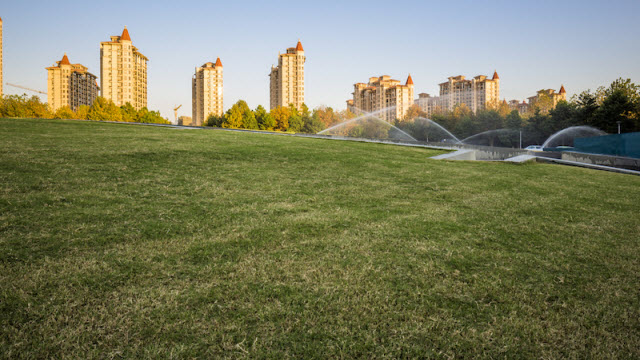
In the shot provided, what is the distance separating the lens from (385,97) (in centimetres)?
15138

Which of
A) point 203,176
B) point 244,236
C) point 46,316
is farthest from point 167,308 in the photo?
point 203,176

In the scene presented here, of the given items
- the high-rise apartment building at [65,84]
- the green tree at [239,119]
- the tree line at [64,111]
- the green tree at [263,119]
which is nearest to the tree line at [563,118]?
the green tree at [263,119]

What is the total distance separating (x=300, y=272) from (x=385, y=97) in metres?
157

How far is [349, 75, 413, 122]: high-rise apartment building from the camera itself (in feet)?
476

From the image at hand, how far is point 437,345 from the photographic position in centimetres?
189

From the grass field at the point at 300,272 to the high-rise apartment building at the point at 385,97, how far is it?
140 meters

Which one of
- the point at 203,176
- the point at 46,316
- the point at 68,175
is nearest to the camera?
the point at 46,316

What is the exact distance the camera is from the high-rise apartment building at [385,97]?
145 m

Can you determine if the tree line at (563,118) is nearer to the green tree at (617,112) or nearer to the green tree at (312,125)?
the green tree at (617,112)

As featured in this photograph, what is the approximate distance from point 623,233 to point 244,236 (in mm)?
4976

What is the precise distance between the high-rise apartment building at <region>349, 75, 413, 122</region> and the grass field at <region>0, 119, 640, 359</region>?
5504 inches

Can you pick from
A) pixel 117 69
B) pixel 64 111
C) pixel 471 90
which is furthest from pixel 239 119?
pixel 471 90

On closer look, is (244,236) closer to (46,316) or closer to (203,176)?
(46,316)

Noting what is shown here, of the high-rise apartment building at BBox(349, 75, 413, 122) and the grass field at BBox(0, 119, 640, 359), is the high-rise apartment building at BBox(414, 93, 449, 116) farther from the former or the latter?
the grass field at BBox(0, 119, 640, 359)
